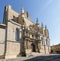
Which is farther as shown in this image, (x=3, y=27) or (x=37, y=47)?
(x=37, y=47)

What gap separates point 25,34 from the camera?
87.7ft

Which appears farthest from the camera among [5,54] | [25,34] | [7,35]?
[25,34]

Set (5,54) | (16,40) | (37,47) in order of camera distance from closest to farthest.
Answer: (5,54), (16,40), (37,47)

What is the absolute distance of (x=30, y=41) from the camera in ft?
94.0

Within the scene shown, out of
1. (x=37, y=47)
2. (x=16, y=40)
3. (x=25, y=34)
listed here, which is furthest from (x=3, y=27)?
(x=37, y=47)

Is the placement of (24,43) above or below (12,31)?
below

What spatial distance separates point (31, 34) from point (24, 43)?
4986mm

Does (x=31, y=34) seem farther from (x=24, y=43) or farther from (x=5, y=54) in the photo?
(x=5, y=54)

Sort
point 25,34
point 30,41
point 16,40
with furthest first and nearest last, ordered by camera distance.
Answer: point 30,41 < point 25,34 < point 16,40

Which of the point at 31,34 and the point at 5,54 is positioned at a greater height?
the point at 31,34

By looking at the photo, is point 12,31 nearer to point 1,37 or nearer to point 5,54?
point 1,37

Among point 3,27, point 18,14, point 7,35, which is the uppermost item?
point 18,14

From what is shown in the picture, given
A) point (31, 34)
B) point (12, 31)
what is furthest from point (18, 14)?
point (12, 31)

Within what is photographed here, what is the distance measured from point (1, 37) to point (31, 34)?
33.0 feet
